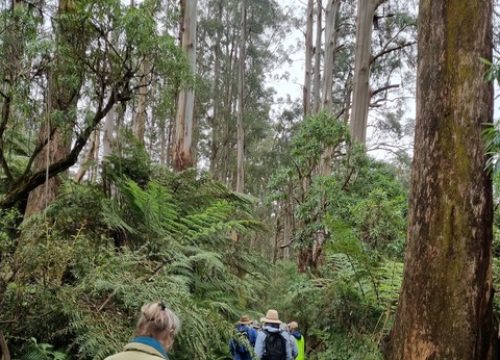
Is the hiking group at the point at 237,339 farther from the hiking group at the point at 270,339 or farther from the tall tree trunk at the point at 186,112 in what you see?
the tall tree trunk at the point at 186,112

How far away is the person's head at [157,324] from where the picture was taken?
2395mm

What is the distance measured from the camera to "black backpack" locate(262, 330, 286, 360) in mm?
6121

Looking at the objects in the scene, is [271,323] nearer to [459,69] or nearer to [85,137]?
[85,137]

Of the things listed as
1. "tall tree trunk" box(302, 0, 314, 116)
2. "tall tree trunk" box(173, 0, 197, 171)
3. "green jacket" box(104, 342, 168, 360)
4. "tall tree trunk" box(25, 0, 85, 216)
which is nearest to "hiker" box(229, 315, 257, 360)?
"tall tree trunk" box(25, 0, 85, 216)

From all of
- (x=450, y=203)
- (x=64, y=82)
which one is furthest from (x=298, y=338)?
(x=64, y=82)

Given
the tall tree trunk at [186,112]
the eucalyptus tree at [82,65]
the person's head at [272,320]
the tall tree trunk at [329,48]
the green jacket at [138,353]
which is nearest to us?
the green jacket at [138,353]

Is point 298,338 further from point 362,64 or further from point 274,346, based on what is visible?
point 362,64

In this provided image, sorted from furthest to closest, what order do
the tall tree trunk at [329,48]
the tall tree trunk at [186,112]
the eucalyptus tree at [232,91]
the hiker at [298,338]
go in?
the eucalyptus tree at [232,91] → the tall tree trunk at [329,48] → the tall tree trunk at [186,112] → the hiker at [298,338]

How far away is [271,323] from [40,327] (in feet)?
9.42

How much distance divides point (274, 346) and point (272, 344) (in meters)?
0.03

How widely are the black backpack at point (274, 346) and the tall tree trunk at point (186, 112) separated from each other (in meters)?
5.56

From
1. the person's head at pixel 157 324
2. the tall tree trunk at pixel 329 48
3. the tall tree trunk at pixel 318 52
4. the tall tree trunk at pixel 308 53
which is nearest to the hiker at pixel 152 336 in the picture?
the person's head at pixel 157 324

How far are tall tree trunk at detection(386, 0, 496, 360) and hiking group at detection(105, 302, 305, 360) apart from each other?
1.70 meters

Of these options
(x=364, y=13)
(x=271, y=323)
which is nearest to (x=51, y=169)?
(x=271, y=323)
